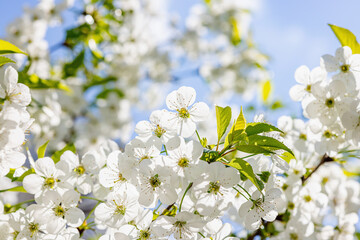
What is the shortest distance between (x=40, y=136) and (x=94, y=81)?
84 centimetres

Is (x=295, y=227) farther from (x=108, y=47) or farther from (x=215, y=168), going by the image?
(x=108, y=47)

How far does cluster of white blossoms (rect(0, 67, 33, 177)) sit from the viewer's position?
83cm

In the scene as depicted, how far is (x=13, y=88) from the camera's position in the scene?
927 millimetres

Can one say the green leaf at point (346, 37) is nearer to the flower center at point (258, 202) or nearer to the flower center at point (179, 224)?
the flower center at point (258, 202)

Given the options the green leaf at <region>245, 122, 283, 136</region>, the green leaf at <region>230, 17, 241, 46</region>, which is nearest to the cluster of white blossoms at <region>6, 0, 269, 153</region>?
the green leaf at <region>230, 17, 241, 46</region>

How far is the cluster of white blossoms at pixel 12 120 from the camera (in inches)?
32.6

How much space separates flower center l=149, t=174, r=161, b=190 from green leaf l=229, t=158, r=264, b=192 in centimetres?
23

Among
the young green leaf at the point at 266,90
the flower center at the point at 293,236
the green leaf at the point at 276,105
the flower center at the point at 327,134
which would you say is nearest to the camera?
the flower center at the point at 327,134

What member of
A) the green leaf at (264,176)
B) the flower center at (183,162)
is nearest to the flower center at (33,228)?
the flower center at (183,162)

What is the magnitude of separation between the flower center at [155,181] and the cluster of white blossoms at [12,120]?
38 cm

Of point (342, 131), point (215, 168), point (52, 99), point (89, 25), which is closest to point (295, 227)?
point (342, 131)

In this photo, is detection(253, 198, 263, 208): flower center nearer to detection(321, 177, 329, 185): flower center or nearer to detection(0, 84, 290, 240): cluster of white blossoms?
detection(0, 84, 290, 240): cluster of white blossoms

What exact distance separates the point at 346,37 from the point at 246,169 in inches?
29.8

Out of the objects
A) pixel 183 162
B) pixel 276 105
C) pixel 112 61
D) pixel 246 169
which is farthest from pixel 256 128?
pixel 112 61
